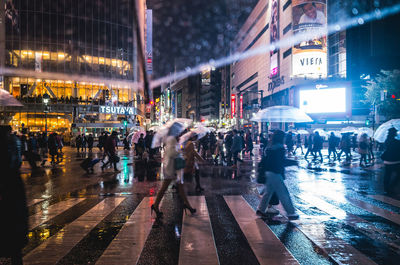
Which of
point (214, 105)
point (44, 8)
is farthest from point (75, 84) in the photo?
point (214, 105)

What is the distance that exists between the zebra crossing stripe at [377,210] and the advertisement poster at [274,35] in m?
56.8

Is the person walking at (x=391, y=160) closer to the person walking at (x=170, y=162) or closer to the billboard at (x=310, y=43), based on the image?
the person walking at (x=170, y=162)

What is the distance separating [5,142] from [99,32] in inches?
2301

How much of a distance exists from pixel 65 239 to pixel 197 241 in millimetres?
2172

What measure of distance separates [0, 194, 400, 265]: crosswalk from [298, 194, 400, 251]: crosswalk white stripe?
0.02m

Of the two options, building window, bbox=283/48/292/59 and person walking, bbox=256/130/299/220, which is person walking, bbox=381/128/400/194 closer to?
person walking, bbox=256/130/299/220

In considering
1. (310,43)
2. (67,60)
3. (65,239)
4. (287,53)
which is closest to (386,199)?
(65,239)

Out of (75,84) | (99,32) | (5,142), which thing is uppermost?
(99,32)

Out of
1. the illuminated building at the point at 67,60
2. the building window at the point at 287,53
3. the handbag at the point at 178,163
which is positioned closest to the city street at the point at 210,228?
the handbag at the point at 178,163

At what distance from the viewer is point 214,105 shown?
141 metres

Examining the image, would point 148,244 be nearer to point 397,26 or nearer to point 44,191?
point 44,191

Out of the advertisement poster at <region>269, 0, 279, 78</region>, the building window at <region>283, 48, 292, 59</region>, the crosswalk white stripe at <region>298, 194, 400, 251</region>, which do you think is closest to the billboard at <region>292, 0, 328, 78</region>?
the building window at <region>283, 48, 292, 59</region>

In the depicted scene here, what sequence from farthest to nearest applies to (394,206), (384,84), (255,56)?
1. (255,56)
2. (384,84)
3. (394,206)

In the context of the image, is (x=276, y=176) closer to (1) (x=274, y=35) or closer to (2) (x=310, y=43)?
(2) (x=310, y=43)
